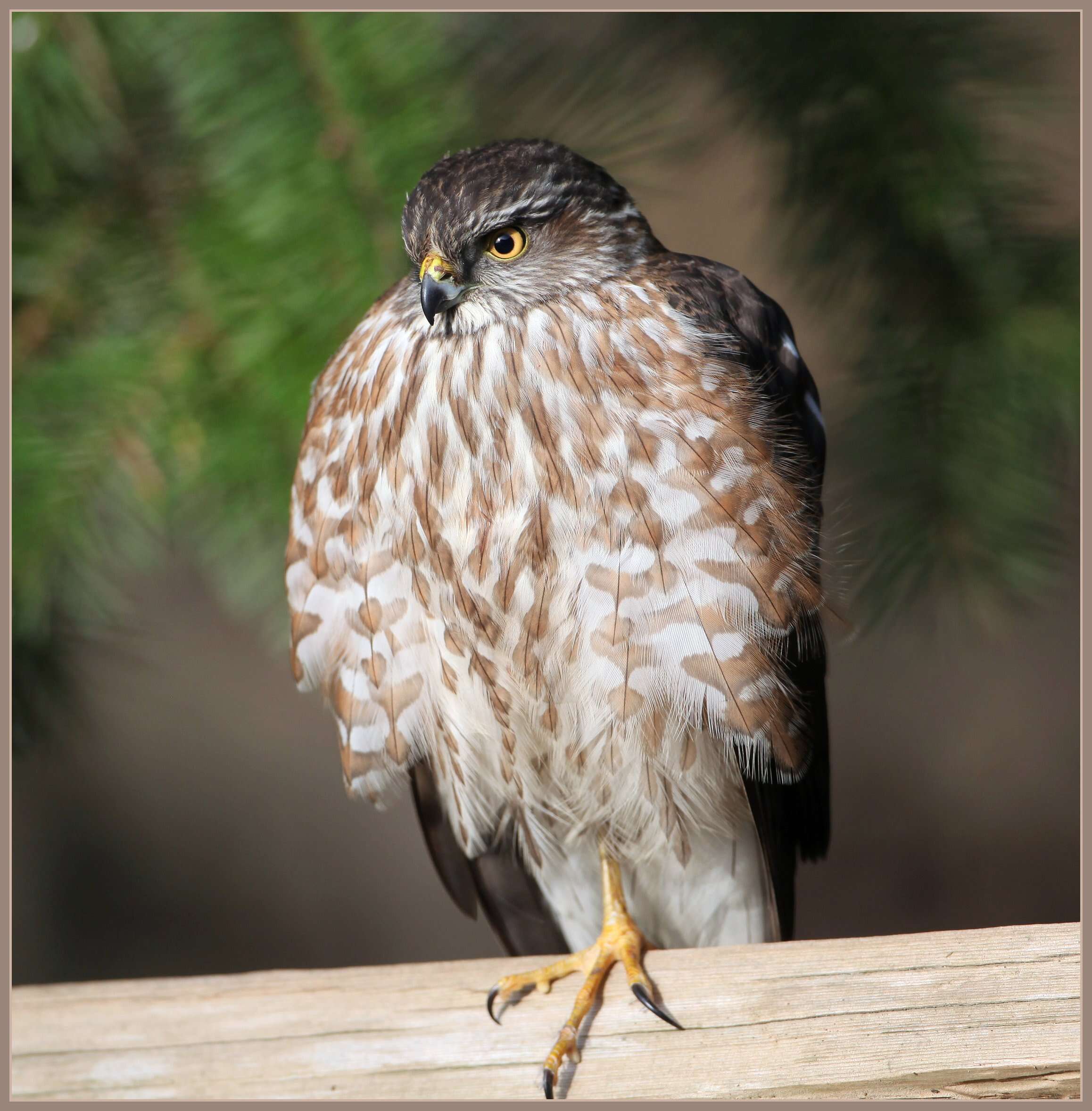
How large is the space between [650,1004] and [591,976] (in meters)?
0.09

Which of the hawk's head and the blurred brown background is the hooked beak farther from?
the blurred brown background

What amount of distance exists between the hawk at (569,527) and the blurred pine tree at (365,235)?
175mm

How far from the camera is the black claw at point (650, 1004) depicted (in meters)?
1.25

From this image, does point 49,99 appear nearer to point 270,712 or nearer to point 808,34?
point 808,34

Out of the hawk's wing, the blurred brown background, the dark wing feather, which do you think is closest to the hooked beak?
the hawk's wing

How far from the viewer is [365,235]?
1404mm

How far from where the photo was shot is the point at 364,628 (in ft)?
4.26

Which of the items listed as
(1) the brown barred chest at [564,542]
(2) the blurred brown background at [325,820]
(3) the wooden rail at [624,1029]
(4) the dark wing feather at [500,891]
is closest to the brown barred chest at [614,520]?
(1) the brown barred chest at [564,542]

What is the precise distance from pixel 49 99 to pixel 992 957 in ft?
4.95

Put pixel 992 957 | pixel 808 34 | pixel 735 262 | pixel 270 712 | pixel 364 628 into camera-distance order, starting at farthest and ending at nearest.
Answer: pixel 270 712, pixel 735 262, pixel 808 34, pixel 364 628, pixel 992 957

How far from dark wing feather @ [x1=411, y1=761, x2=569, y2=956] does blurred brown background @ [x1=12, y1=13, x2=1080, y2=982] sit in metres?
0.68

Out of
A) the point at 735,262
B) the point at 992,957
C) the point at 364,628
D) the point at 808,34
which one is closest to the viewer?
the point at 992,957

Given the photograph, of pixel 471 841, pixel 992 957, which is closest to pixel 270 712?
pixel 471 841

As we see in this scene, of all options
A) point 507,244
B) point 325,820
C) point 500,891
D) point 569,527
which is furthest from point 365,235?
point 325,820
